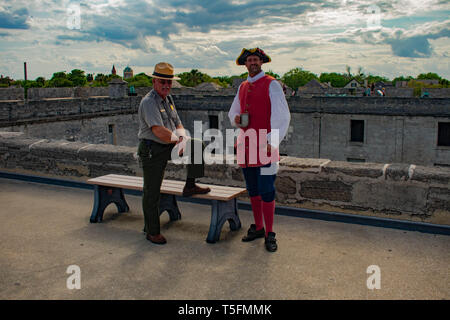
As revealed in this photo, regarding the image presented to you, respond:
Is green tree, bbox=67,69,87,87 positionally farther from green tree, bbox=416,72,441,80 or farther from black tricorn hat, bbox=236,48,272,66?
green tree, bbox=416,72,441,80

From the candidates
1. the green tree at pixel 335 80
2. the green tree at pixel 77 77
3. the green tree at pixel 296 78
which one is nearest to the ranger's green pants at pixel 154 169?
the green tree at pixel 77 77

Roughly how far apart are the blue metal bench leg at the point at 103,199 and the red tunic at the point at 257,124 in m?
1.83

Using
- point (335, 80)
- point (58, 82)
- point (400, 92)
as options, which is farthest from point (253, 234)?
point (335, 80)

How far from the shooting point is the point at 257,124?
425 cm

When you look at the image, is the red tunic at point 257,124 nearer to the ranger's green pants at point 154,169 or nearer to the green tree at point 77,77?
the ranger's green pants at point 154,169

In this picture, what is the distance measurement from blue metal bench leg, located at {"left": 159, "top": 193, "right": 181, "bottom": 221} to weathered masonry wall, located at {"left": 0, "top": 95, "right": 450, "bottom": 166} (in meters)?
19.3

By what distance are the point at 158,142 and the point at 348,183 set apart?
2185 millimetres

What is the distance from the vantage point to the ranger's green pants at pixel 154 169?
4.29 meters

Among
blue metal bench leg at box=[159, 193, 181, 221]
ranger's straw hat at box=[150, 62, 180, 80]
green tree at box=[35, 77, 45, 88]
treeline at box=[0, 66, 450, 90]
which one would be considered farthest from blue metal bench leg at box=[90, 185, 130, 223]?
green tree at box=[35, 77, 45, 88]

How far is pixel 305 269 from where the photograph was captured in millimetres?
3707

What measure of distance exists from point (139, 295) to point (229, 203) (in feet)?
5.24

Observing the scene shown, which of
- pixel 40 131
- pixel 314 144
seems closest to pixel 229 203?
pixel 40 131

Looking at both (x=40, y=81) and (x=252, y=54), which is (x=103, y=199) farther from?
(x=40, y=81)
